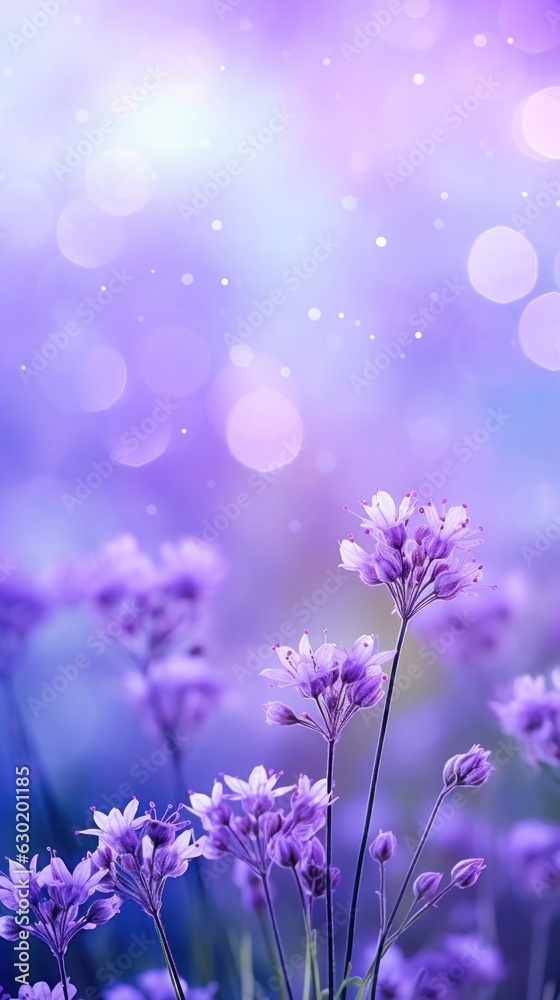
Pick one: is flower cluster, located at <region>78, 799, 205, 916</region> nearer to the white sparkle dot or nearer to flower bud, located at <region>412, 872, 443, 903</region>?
flower bud, located at <region>412, 872, 443, 903</region>

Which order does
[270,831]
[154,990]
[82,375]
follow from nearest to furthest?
[270,831] < [154,990] < [82,375]

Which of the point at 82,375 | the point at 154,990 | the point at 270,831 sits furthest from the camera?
the point at 82,375

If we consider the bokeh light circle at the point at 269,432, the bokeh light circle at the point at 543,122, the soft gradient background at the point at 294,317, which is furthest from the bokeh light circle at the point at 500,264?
the bokeh light circle at the point at 269,432

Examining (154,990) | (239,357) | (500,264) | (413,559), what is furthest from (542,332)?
(154,990)

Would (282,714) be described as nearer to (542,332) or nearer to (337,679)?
(337,679)

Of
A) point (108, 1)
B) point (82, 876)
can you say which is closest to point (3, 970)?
Answer: point (82, 876)

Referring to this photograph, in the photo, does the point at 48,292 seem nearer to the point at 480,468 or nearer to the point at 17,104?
the point at 17,104

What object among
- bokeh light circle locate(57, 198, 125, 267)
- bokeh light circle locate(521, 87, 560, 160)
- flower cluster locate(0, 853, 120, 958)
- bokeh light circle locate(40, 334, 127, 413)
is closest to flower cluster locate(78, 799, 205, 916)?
flower cluster locate(0, 853, 120, 958)
